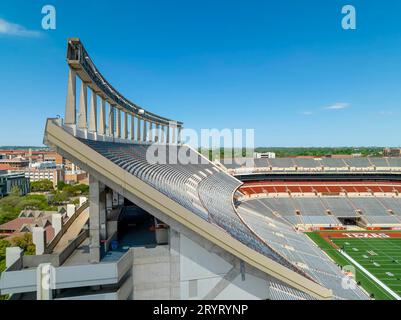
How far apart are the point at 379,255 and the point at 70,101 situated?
2996 centimetres

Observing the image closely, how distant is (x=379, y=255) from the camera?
26750mm

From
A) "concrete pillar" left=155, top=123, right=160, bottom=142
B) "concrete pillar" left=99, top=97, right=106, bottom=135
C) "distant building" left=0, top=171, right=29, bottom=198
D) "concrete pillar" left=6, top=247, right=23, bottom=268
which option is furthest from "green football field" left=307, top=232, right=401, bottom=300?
"distant building" left=0, top=171, right=29, bottom=198

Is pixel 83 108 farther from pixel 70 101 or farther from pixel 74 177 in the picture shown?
pixel 74 177

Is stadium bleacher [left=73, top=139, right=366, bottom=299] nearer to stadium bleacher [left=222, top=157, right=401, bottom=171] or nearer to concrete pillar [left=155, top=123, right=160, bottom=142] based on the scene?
concrete pillar [left=155, top=123, right=160, bottom=142]

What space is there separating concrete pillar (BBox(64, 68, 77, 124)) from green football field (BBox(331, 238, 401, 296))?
23601 mm

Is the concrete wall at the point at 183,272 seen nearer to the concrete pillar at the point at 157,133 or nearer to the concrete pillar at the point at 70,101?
the concrete pillar at the point at 70,101

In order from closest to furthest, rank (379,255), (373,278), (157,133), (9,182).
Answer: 1. (373,278)
2. (379,255)
3. (157,133)
4. (9,182)

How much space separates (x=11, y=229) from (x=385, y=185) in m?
58.0

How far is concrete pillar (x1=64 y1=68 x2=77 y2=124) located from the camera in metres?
10.8

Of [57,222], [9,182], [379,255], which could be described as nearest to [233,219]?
[57,222]
